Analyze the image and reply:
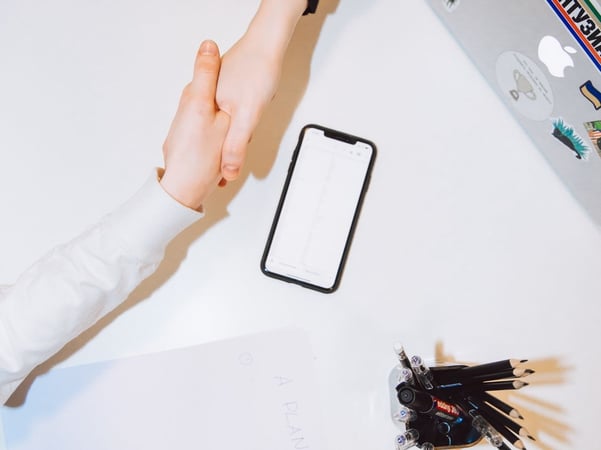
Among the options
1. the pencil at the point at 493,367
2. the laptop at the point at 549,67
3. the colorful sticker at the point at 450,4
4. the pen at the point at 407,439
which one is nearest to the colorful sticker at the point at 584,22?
the laptop at the point at 549,67

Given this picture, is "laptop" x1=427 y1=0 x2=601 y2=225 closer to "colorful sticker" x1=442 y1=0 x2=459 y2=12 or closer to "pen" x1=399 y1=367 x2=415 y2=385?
"colorful sticker" x1=442 y1=0 x2=459 y2=12

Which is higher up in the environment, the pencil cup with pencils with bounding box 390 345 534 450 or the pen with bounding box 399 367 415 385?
the pen with bounding box 399 367 415 385

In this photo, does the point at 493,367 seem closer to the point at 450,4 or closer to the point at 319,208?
the point at 319,208

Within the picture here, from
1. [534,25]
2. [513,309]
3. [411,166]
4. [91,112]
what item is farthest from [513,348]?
[91,112]

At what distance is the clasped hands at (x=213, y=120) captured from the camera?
1.82 feet

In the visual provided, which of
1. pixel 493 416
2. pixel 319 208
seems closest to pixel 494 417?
pixel 493 416

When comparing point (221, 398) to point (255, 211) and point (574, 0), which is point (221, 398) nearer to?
point (255, 211)

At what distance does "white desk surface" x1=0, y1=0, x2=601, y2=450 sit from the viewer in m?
0.61

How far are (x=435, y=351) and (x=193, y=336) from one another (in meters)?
0.26

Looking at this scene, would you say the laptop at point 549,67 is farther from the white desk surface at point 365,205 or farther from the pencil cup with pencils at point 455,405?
the pencil cup with pencils at point 455,405

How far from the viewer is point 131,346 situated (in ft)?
1.99

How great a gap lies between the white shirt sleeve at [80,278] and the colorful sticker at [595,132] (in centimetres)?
37

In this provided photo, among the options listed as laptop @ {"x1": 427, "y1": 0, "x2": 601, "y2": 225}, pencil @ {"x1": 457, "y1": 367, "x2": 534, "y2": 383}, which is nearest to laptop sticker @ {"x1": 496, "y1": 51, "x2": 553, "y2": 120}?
laptop @ {"x1": 427, "y1": 0, "x2": 601, "y2": 225}

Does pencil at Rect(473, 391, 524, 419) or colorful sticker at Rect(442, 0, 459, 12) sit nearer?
pencil at Rect(473, 391, 524, 419)
